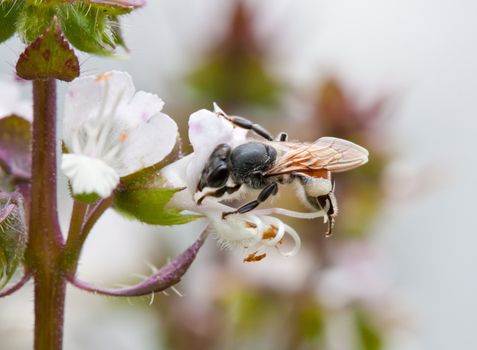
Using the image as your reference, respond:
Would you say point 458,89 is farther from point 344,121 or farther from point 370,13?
point 344,121

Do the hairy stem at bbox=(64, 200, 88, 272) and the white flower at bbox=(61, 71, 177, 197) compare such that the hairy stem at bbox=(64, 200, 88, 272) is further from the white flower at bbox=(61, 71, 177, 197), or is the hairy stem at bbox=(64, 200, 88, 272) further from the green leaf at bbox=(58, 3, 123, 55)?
the green leaf at bbox=(58, 3, 123, 55)

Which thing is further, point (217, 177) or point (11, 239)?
point (217, 177)

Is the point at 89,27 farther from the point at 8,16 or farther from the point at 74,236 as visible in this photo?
the point at 74,236

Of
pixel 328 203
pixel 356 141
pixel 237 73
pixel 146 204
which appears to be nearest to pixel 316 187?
pixel 328 203

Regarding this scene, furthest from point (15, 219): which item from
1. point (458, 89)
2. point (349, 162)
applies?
point (458, 89)

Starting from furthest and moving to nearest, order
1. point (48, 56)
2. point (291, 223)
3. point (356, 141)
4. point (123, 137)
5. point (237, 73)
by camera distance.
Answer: point (237, 73), point (356, 141), point (291, 223), point (123, 137), point (48, 56)

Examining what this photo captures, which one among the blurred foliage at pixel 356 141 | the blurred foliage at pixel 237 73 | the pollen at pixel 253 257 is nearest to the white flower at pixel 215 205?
the pollen at pixel 253 257
